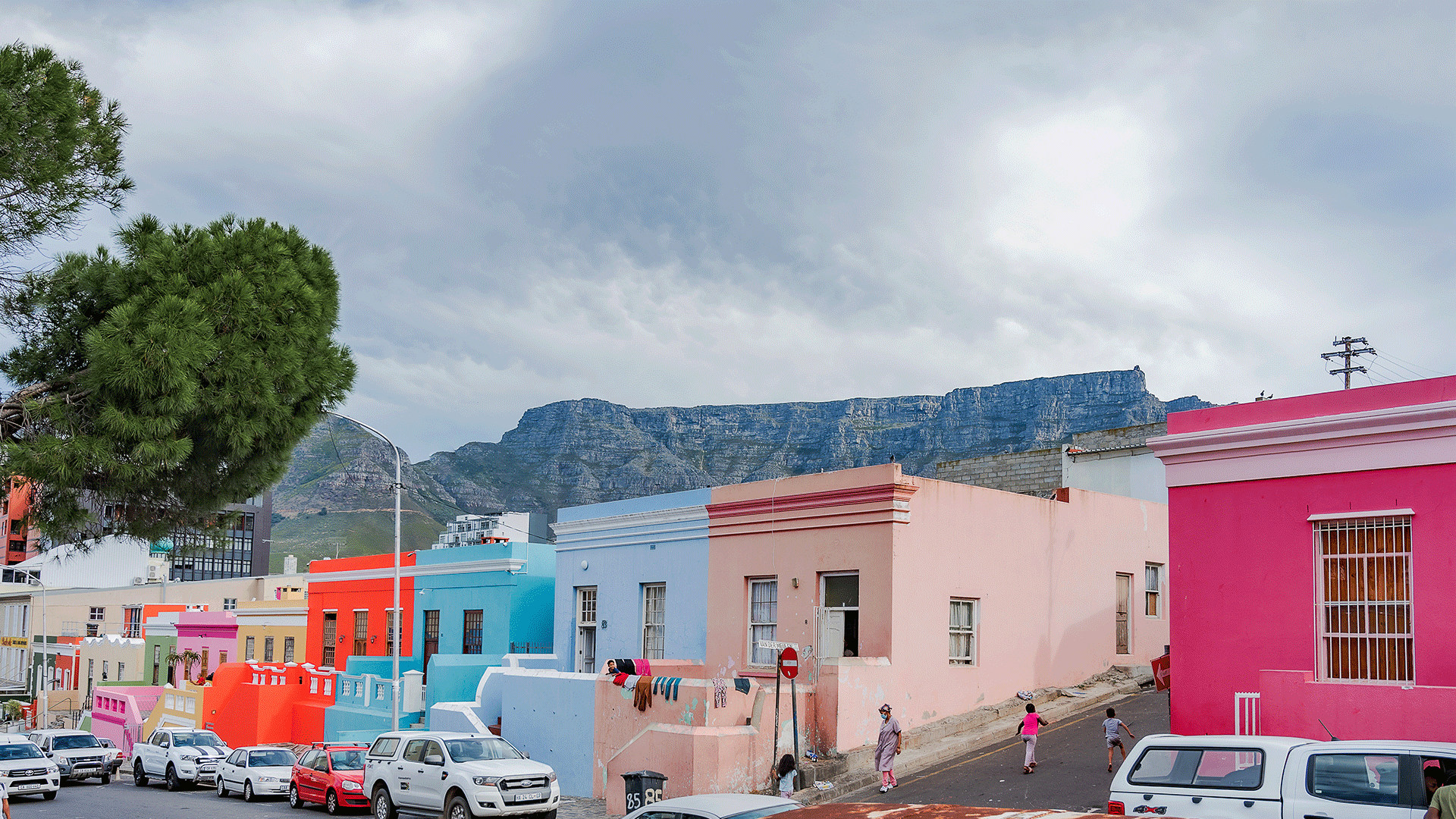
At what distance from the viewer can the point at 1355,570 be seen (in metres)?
15.0

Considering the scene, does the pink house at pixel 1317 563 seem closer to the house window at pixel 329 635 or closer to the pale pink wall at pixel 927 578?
the pale pink wall at pixel 927 578

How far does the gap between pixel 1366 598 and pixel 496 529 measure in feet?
291

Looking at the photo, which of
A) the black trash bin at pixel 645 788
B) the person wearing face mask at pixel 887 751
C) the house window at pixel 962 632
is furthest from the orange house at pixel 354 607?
the person wearing face mask at pixel 887 751

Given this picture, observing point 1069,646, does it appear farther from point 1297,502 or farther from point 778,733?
point 1297,502

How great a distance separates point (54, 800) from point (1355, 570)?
87.7 ft

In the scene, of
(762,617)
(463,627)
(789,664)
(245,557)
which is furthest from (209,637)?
(245,557)

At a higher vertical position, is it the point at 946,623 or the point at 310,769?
the point at 946,623

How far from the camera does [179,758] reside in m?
29.9

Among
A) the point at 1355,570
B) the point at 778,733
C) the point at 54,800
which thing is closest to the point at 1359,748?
the point at 1355,570

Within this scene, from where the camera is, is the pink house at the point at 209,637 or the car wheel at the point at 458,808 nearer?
the car wheel at the point at 458,808

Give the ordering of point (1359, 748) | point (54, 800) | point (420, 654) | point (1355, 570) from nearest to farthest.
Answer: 1. point (1359, 748)
2. point (1355, 570)
3. point (54, 800)
4. point (420, 654)

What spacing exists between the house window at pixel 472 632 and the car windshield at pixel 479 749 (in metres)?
13.2

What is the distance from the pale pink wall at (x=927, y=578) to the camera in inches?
818

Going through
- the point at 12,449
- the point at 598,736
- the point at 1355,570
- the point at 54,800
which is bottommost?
the point at 54,800
